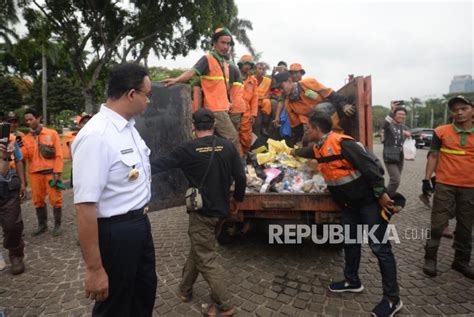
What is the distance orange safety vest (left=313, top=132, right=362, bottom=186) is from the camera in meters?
2.40

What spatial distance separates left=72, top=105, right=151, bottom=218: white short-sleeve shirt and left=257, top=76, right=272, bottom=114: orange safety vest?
12.7 feet

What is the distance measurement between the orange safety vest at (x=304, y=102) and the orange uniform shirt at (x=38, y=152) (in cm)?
380

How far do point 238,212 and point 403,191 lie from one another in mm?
5764

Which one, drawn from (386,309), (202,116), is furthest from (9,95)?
(386,309)

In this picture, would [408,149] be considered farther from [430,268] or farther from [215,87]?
[215,87]

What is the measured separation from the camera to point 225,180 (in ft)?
7.89

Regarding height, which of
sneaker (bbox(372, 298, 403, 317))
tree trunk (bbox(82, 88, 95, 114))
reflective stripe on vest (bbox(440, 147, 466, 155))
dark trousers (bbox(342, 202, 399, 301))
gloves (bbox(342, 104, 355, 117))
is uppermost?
tree trunk (bbox(82, 88, 95, 114))

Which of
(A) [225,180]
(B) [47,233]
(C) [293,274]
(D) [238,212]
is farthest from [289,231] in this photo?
(B) [47,233]

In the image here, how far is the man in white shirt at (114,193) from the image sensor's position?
1.28 metres

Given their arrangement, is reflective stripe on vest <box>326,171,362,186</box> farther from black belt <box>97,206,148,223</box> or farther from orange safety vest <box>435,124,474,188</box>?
black belt <box>97,206,148,223</box>

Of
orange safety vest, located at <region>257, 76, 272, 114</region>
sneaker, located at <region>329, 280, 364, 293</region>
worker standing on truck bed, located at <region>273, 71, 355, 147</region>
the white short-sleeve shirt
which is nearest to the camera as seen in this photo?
the white short-sleeve shirt

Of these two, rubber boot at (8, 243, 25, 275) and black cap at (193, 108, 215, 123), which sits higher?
black cap at (193, 108, 215, 123)

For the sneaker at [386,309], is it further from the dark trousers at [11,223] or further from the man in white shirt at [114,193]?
the dark trousers at [11,223]

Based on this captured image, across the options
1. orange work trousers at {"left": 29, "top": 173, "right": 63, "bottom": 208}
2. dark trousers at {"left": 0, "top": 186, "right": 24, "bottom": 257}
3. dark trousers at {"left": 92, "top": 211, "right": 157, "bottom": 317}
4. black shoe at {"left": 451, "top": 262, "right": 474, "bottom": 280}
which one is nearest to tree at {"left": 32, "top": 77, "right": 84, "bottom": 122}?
orange work trousers at {"left": 29, "top": 173, "right": 63, "bottom": 208}
